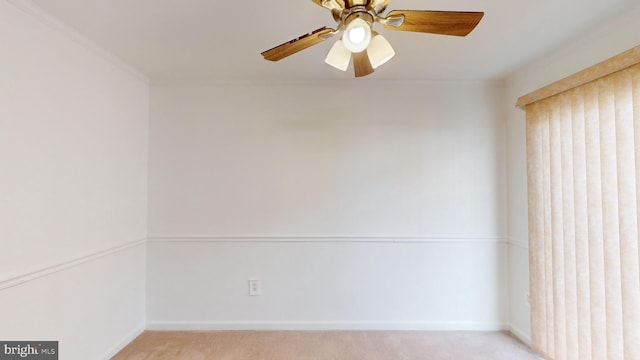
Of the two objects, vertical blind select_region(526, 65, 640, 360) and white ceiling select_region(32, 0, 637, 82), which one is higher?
white ceiling select_region(32, 0, 637, 82)

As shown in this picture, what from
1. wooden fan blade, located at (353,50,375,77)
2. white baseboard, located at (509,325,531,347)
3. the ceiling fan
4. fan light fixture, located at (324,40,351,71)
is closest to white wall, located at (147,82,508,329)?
white baseboard, located at (509,325,531,347)

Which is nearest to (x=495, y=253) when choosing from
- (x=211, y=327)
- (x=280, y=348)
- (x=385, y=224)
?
(x=385, y=224)

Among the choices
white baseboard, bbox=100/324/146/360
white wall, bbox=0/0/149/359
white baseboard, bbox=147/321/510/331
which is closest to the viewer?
white wall, bbox=0/0/149/359

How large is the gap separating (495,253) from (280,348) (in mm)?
2081

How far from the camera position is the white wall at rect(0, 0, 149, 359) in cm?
151

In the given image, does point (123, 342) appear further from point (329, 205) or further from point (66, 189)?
point (329, 205)

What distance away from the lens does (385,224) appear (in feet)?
8.89

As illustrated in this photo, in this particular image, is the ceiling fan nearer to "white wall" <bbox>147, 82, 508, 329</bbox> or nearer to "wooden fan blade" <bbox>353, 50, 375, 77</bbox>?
"wooden fan blade" <bbox>353, 50, 375, 77</bbox>

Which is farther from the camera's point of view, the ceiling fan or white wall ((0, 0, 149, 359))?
white wall ((0, 0, 149, 359))

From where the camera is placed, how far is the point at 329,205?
2.71m

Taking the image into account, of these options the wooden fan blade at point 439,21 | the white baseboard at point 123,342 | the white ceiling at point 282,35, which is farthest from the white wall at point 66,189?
the wooden fan blade at point 439,21

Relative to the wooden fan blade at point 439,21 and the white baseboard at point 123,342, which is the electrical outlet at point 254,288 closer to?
the white baseboard at point 123,342

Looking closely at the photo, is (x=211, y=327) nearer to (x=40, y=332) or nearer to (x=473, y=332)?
(x=40, y=332)

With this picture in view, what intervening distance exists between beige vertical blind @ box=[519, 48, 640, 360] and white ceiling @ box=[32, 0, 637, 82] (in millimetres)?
413
